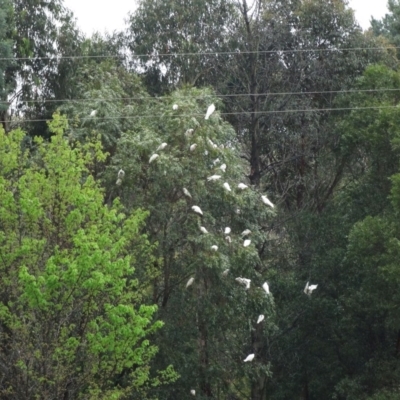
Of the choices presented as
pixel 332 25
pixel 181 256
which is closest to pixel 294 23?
pixel 332 25

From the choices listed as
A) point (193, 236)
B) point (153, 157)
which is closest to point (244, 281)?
point (193, 236)

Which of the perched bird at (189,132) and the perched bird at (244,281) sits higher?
the perched bird at (189,132)

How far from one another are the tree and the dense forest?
38 millimetres

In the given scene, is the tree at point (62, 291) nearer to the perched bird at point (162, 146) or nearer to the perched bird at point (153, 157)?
the perched bird at point (153, 157)

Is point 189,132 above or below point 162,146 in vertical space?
above

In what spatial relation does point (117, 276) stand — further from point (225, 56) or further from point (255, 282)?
point (225, 56)

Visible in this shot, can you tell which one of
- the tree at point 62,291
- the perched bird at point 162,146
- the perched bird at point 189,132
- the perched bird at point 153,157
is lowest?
the tree at point 62,291

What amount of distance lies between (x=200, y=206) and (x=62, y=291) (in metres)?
5.12

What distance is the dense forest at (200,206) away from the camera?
17141 mm

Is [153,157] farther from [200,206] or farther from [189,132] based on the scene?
[200,206]

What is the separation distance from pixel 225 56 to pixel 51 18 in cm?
503

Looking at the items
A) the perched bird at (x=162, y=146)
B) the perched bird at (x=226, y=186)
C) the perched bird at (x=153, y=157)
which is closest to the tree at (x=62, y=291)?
the perched bird at (x=153, y=157)

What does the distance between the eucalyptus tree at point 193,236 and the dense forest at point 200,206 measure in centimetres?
4

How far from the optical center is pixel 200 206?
69.0 feet
